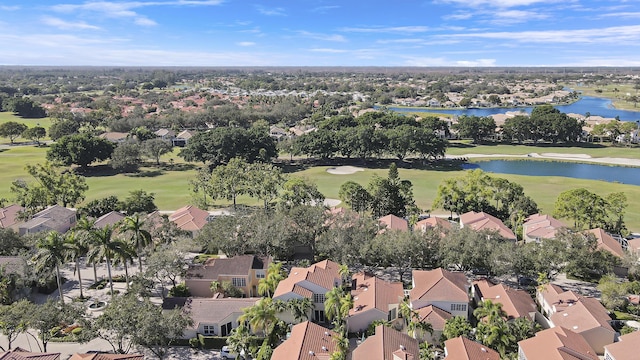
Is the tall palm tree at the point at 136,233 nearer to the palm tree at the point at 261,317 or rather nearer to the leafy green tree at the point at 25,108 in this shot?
the palm tree at the point at 261,317

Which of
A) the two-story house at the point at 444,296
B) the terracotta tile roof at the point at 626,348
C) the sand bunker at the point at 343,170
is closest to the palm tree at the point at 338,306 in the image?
the two-story house at the point at 444,296

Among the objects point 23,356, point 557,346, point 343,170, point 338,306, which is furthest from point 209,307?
point 343,170

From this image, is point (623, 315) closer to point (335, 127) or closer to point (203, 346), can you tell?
point (203, 346)

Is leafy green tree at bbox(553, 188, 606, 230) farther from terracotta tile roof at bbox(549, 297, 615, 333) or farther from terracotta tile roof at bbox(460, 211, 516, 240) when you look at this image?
terracotta tile roof at bbox(549, 297, 615, 333)

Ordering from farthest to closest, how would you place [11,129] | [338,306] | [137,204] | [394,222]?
1. [11,129]
2. [137,204]
3. [394,222]
4. [338,306]

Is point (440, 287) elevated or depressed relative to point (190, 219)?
elevated

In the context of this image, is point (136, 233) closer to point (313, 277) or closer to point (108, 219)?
point (313, 277)

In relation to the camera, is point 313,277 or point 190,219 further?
point 190,219

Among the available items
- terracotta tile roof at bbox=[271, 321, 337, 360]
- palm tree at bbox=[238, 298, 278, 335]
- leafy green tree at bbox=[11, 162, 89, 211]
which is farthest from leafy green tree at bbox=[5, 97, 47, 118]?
terracotta tile roof at bbox=[271, 321, 337, 360]
